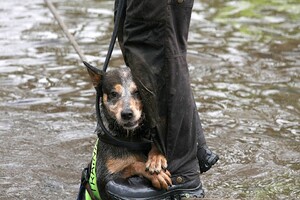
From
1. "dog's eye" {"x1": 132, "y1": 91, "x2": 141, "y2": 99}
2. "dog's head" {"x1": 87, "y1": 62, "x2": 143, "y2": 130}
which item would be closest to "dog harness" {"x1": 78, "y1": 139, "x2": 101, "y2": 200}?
"dog's head" {"x1": 87, "y1": 62, "x2": 143, "y2": 130}

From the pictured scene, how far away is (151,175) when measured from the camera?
4.20m

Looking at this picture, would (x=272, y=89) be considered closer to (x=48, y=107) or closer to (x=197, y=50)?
(x=197, y=50)

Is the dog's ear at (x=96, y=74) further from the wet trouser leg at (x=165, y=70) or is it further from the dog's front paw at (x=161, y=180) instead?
the dog's front paw at (x=161, y=180)

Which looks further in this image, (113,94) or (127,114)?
(113,94)

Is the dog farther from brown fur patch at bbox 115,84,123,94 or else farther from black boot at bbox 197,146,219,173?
black boot at bbox 197,146,219,173

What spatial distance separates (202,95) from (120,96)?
3340 mm

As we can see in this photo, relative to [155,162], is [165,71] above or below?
above

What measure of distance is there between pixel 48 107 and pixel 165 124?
10.9 feet

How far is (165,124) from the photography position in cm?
423

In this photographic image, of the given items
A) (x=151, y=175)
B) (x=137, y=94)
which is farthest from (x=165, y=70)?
(x=151, y=175)

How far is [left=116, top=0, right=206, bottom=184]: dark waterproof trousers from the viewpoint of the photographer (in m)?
4.08

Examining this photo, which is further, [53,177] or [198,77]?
[198,77]

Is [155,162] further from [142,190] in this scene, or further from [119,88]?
[119,88]

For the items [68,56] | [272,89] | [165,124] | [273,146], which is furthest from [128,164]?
[68,56]
